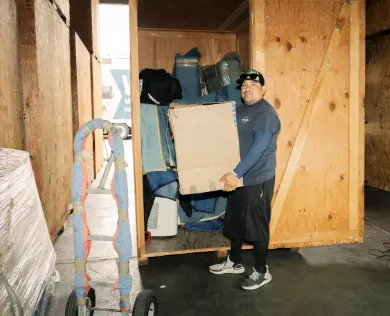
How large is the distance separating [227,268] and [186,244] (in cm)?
47

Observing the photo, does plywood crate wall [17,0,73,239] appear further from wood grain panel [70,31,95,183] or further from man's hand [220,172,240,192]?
man's hand [220,172,240,192]

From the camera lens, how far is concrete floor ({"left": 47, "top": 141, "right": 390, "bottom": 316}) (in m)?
2.64

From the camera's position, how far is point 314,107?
11.4 ft

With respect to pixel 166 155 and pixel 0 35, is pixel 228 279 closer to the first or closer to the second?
pixel 166 155

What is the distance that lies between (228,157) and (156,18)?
189cm

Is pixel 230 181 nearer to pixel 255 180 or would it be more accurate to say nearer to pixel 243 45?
pixel 255 180

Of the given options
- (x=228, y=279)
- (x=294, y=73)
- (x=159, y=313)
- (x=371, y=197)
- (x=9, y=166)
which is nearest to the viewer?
(x=9, y=166)

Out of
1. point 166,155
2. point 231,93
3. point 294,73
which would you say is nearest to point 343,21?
point 294,73

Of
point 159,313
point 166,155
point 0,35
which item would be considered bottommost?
point 159,313

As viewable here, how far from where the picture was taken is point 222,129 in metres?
2.81

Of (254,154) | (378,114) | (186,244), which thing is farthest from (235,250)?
(378,114)

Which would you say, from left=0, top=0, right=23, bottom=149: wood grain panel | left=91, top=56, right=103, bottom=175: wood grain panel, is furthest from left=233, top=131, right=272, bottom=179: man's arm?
left=91, top=56, right=103, bottom=175: wood grain panel

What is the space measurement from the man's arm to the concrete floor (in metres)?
0.90

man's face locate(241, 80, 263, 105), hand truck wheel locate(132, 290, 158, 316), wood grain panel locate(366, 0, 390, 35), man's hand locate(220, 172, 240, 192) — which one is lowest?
hand truck wheel locate(132, 290, 158, 316)
